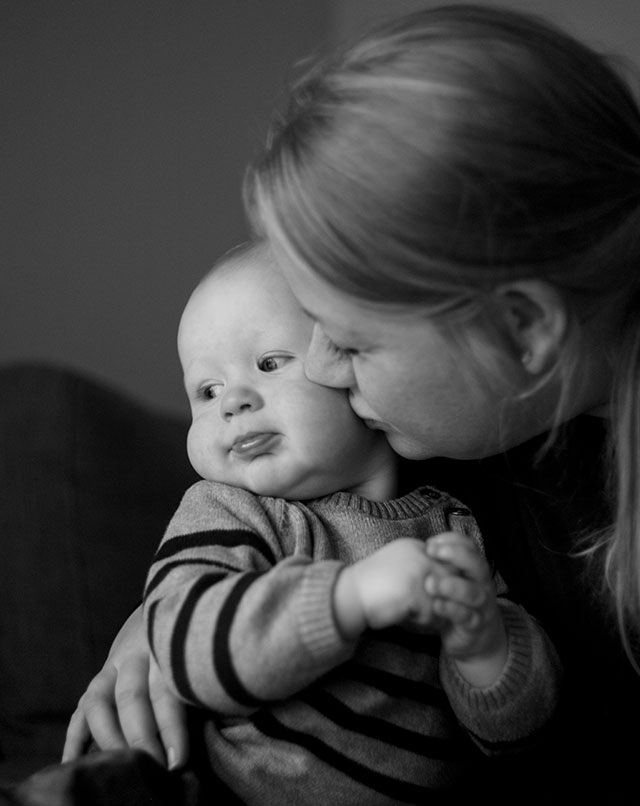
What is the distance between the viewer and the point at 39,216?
1.63 m

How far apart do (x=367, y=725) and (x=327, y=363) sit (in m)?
0.31

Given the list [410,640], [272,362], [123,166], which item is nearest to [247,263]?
[272,362]

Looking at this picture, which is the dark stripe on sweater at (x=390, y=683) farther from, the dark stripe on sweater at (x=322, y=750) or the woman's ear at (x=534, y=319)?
the woman's ear at (x=534, y=319)

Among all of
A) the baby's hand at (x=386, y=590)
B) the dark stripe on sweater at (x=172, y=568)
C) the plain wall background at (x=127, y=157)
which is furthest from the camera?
the plain wall background at (x=127, y=157)

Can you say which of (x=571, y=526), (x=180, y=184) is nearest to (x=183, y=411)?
(x=180, y=184)

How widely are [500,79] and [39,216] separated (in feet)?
3.55

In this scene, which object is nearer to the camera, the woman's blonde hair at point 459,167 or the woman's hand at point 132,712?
the woman's blonde hair at point 459,167

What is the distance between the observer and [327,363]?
864mm

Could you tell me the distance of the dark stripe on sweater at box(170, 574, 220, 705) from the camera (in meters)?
0.74

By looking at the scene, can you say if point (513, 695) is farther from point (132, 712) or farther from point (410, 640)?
point (132, 712)

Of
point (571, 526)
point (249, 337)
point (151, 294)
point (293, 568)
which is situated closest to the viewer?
point (293, 568)

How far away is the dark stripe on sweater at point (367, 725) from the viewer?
0.82 metres

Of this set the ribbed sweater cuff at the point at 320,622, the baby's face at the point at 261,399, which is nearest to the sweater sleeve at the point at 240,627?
the ribbed sweater cuff at the point at 320,622

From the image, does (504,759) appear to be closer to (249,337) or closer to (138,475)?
(249,337)
